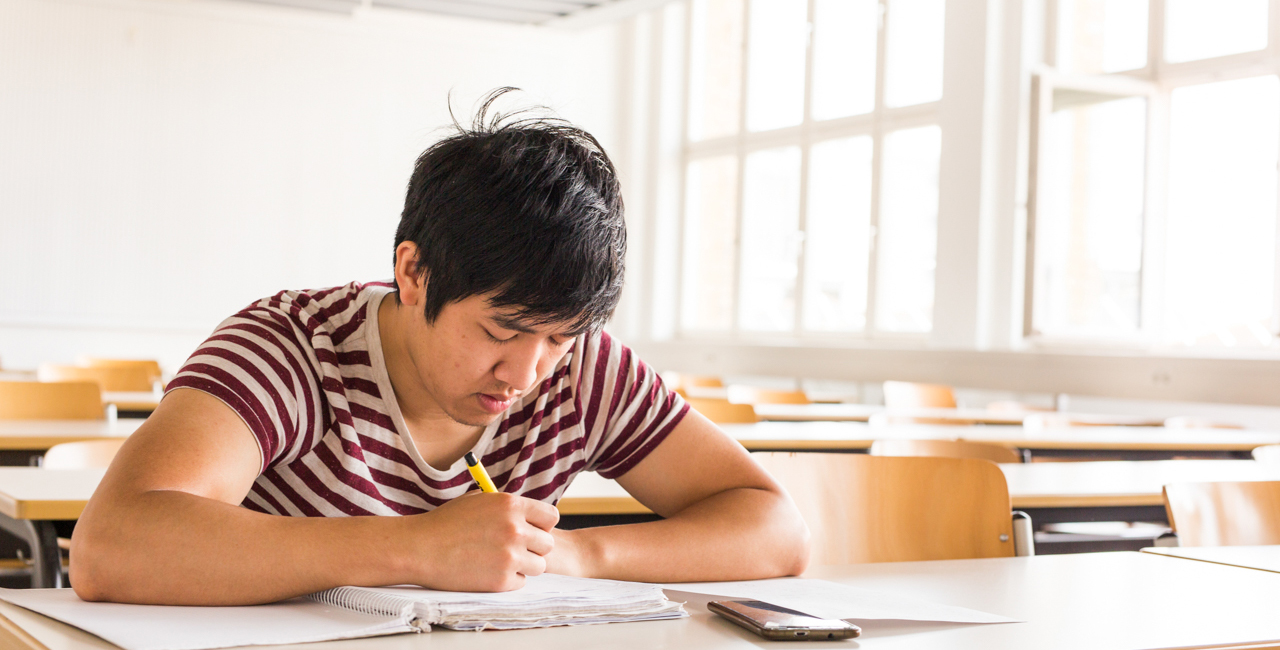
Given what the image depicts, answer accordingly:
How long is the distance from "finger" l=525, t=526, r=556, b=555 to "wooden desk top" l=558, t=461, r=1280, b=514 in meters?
0.67

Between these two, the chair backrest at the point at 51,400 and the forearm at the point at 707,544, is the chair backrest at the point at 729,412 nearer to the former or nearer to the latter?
the chair backrest at the point at 51,400

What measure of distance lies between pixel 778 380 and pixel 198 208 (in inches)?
169

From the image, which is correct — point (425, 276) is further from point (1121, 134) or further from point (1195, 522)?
point (1121, 134)

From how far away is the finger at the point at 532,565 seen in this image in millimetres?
992

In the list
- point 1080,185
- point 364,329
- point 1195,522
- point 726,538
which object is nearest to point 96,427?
point 364,329

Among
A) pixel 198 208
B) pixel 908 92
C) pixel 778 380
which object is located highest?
pixel 908 92

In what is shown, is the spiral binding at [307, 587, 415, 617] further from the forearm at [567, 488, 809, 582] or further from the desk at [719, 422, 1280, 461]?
the desk at [719, 422, 1280, 461]

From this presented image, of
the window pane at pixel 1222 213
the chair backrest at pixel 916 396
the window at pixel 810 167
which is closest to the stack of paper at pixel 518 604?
the chair backrest at pixel 916 396

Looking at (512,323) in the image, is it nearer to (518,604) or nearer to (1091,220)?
(518,604)

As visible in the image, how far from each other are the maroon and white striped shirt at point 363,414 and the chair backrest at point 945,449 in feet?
3.75

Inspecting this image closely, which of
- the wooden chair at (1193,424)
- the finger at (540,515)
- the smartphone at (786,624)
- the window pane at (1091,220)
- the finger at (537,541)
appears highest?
the window pane at (1091,220)

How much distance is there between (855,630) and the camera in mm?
944

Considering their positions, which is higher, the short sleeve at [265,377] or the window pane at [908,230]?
the window pane at [908,230]

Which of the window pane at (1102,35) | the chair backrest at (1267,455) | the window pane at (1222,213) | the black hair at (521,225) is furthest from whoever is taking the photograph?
the window pane at (1102,35)
